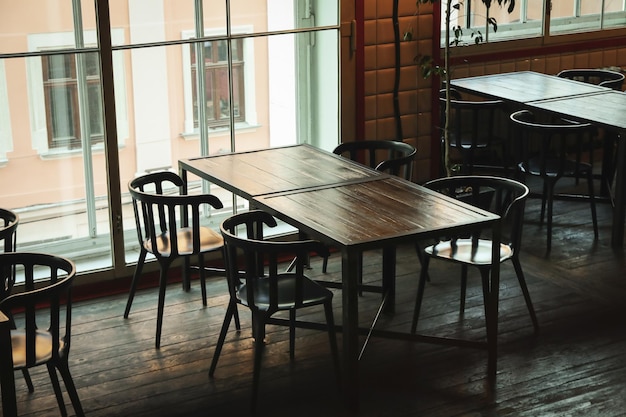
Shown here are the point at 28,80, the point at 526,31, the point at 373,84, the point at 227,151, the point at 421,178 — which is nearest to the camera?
the point at 28,80

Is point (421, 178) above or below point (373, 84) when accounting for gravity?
below

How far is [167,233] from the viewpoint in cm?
595

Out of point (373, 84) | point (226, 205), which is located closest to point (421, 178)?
point (373, 84)

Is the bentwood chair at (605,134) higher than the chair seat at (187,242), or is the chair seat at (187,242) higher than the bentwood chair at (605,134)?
the bentwood chair at (605,134)

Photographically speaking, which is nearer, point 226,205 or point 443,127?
point 226,205

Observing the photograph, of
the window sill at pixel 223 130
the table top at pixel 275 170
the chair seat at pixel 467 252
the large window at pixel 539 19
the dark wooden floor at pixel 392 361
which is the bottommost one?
the dark wooden floor at pixel 392 361

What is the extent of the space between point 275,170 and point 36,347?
2.02m

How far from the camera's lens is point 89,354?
546cm

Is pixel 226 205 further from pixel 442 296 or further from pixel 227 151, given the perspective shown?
pixel 442 296

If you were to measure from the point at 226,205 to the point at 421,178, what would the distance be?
67.2 inches

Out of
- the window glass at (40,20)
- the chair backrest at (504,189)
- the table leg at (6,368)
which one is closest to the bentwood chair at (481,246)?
the chair backrest at (504,189)

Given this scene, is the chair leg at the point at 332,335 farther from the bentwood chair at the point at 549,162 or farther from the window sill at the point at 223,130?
the bentwood chair at the point at 549,162

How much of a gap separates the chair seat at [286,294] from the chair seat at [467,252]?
2.74ft

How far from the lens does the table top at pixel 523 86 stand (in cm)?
773
